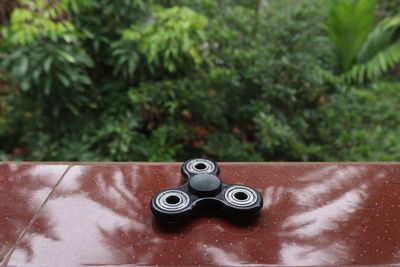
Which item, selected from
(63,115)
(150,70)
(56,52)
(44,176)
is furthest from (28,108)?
(44,176)

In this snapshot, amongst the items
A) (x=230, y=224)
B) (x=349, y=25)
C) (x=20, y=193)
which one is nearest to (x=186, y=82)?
(x=349, y=25)

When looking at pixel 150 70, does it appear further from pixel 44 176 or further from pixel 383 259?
pixel 383 259

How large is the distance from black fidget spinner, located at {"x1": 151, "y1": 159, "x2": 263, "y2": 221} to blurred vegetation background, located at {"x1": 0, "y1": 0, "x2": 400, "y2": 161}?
1.82m

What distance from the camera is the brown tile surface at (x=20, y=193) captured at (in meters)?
0.91

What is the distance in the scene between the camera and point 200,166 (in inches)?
45.3

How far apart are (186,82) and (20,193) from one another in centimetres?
208

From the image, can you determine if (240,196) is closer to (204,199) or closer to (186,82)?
(204,199)

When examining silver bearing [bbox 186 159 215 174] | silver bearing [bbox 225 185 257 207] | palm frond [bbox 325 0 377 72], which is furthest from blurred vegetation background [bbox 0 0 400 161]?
silver bearing [bbox 225 185 257 207]

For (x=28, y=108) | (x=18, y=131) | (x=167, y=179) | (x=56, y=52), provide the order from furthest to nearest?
1. (x=18, y=131)
2. (x=28, y=108)
3. (x=56, y=52)
4. (x=167, y=179)

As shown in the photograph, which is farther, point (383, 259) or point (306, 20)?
point (306, 20)

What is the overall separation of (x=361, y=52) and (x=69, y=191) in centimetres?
366

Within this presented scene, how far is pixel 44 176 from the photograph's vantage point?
45.9 inches

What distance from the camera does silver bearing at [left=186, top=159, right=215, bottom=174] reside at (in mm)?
1117

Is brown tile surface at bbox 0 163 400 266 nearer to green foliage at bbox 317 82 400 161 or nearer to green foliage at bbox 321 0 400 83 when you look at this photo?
green foliage at bbox 317 82 400 161
